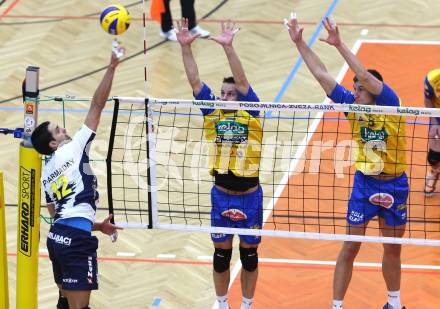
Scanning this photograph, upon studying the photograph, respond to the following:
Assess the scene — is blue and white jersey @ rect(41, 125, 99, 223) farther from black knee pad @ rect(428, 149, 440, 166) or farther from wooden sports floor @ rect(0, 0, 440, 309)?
black knee pad @ rect(428, 149, 440, 166)

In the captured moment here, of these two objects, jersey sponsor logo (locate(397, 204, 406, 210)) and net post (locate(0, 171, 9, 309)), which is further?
jersey sponsor logo (locate(397, 204, 406, 210))

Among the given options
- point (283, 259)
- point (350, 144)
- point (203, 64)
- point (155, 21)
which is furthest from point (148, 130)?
point (155, 21)

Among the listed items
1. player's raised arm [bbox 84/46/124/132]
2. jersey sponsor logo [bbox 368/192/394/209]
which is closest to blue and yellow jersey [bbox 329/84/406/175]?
jersey sponsor logo [bbox 368/192/394/209]

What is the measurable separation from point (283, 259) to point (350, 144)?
2290mm

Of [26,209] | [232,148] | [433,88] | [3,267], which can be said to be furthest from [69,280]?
[433,88]

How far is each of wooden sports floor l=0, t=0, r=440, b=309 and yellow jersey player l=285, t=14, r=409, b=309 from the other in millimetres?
1185

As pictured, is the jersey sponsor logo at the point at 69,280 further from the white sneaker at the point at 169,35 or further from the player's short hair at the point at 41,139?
the white sneaker at the point at 169,35

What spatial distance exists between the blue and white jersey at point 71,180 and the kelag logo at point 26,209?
129 millimetres

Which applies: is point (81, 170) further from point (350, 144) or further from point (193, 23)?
point (193, 23)

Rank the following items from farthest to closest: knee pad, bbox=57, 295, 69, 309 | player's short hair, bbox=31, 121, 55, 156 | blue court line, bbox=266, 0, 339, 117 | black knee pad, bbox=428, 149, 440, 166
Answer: blue court line, bbox=266, 0, 339, 117 → black knee pad, bbox=428, 149, 440, 166 → knee pad, bbox=57, 295, 69, 309 → player's short hair, bbox=31, 121, 55, 156

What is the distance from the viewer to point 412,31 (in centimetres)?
1702

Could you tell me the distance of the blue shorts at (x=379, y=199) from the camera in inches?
392

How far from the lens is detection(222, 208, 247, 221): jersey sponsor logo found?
999 cm

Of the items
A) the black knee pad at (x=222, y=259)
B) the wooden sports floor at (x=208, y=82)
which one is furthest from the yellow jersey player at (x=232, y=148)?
the wooden sports floor at (x=208, y=82)
